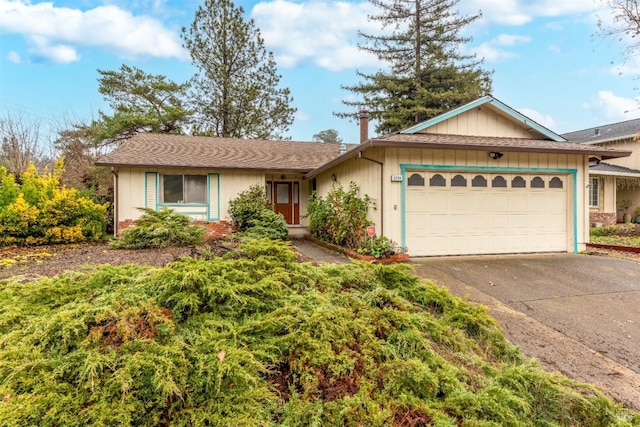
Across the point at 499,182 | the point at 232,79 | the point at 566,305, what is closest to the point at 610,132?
the point at 499,182

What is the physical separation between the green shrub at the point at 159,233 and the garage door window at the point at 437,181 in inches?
238

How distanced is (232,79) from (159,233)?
1432 cm

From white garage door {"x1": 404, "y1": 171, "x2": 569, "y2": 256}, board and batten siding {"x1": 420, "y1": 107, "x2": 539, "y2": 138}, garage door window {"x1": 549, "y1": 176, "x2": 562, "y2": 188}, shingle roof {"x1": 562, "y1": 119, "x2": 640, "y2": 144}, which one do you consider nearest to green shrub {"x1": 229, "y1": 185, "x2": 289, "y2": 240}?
white garage door {"x1": 404, "y1": 171, "x2": 569, "y2": 256}

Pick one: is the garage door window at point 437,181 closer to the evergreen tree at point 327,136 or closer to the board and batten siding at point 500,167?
the board and batten siding at point 500,167

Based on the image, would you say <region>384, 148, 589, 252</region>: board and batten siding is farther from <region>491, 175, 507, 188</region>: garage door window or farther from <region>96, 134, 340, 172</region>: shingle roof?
<region>96, 134, 340, 172</region>: shingle roof

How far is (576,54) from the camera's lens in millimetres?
12125

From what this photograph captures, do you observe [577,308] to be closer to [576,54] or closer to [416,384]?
[416,384]

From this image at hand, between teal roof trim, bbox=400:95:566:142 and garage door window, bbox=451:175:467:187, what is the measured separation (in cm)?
147

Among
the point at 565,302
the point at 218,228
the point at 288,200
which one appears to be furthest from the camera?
the point at 288,200

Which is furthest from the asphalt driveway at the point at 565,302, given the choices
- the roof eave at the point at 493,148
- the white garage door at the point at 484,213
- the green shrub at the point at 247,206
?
the green shrub at the point at 247,206

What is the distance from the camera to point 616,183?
1493cm

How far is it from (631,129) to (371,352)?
2294 centimetres

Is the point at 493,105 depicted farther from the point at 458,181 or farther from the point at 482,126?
the point at 458,181

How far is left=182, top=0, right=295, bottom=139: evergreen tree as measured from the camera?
18.7 metres
